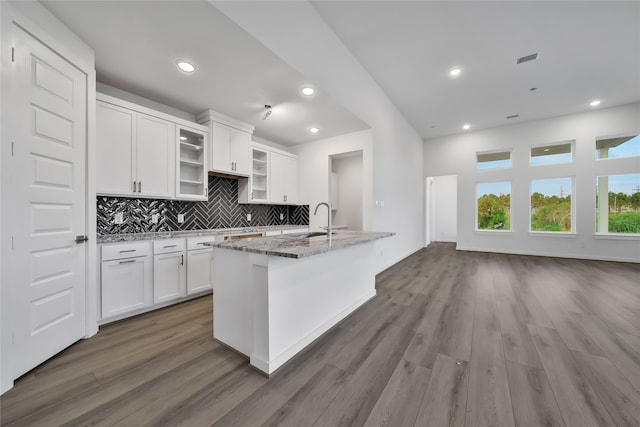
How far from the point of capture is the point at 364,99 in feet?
12.9

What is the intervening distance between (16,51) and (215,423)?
2.74m

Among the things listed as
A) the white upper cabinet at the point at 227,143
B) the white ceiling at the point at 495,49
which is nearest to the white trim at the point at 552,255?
the white ceiling at the point at 495,49

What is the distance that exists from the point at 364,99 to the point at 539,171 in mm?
5536

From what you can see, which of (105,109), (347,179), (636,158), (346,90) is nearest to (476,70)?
(346,90)

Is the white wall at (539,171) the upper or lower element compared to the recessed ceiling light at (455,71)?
lower

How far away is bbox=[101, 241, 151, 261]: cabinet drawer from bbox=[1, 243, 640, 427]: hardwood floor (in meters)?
0.70

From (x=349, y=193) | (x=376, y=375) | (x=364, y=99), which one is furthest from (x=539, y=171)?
(x=376, y=375)

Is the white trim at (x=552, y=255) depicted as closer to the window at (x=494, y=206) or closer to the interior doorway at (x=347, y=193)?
the window at (x=494, y=206)

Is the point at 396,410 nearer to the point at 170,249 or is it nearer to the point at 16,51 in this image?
the point at 170,249

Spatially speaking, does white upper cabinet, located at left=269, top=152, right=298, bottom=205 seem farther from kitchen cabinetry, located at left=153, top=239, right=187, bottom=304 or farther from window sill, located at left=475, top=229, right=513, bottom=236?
window sill, located at left=475, top=229, right=513, bottom=236

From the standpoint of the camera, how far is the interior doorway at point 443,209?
8625 mm

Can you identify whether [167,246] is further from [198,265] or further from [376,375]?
[376,375]

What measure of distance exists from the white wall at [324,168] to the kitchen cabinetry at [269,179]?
27 cm

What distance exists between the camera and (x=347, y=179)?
588 cm
